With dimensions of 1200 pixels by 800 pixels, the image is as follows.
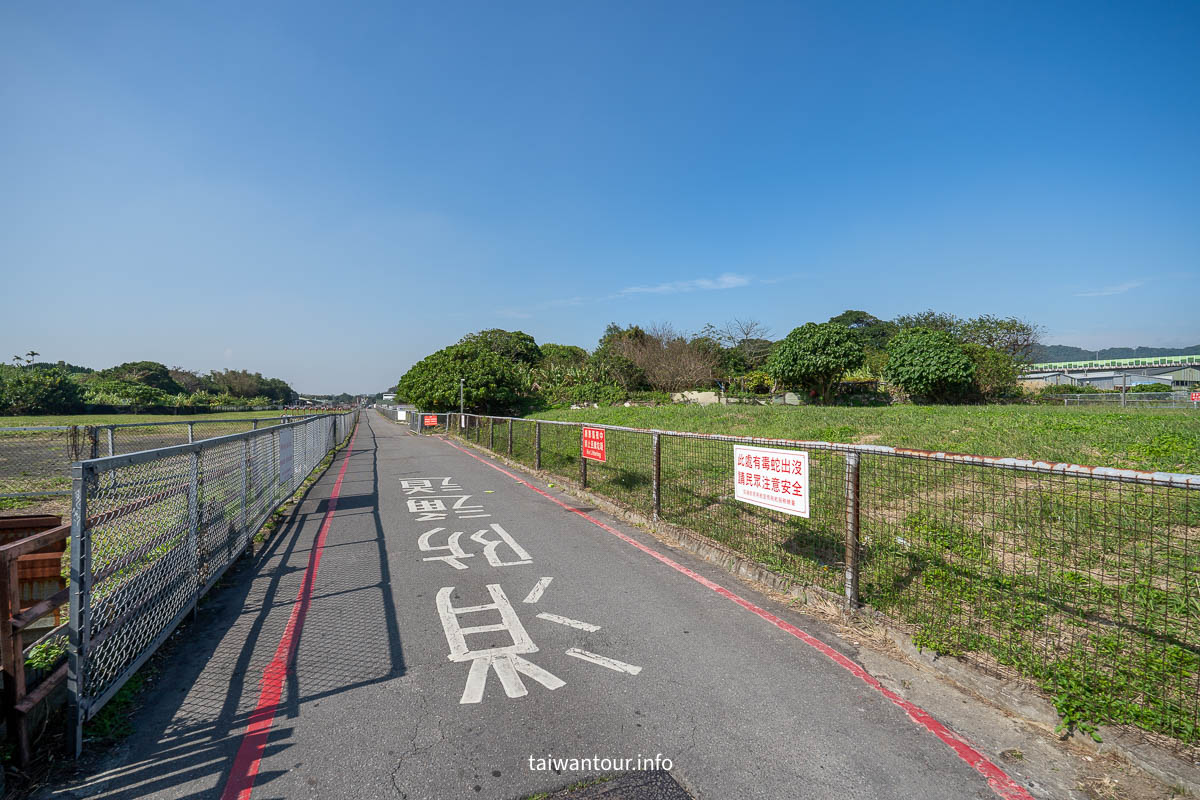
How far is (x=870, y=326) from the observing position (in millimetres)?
99688

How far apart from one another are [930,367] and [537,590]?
38.3 m

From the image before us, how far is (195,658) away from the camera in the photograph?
402 cm

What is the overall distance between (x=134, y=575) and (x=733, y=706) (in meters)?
4.17

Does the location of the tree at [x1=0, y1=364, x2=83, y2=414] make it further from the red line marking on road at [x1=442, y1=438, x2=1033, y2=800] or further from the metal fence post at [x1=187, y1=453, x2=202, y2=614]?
the red line marking on road at [x1=442, y1=438, x2=1033, y2=800]

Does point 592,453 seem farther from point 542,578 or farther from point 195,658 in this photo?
point 195,658

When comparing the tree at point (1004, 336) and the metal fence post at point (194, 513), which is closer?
the metal fence post at point (194, 513)

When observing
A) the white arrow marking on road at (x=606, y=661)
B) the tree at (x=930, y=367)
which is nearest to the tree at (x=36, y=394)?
the white arrow marking on road at (x=606, y=661)

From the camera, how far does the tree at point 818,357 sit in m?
39.4

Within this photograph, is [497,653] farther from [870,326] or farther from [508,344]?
[870,326]

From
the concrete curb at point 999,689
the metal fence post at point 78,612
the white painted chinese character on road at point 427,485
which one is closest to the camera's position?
the concrete curb at point 999,689

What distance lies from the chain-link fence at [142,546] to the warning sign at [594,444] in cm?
573

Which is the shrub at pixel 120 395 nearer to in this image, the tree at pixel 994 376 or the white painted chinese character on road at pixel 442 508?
the white painted chinese character on road at pixel 442 508

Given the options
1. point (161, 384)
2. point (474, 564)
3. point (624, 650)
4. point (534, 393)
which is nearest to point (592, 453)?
point (474, 564)

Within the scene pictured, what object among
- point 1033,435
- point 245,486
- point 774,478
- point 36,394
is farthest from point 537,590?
point 36,394
